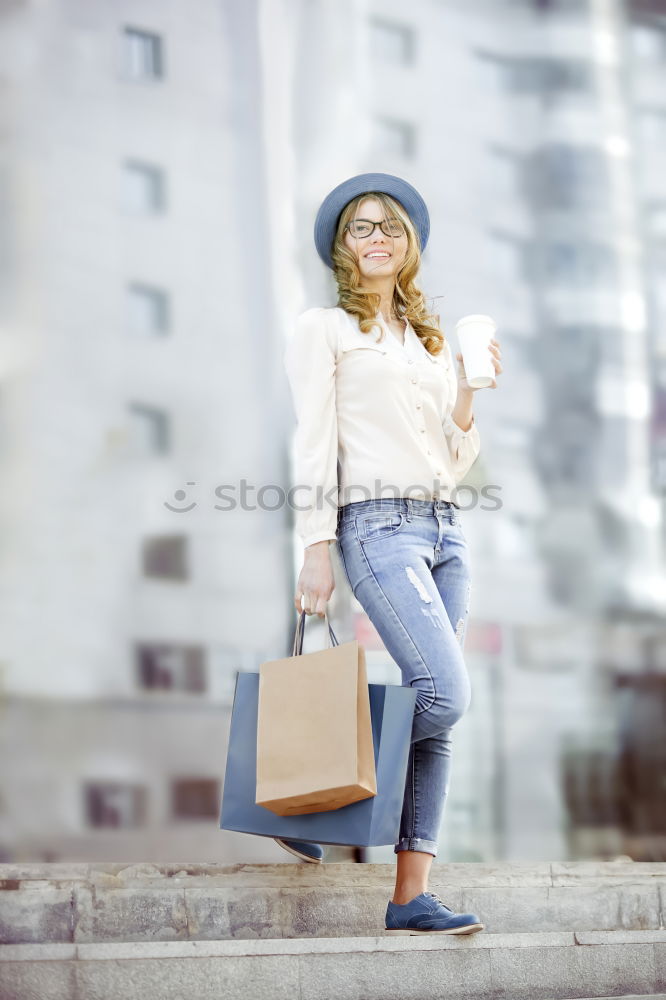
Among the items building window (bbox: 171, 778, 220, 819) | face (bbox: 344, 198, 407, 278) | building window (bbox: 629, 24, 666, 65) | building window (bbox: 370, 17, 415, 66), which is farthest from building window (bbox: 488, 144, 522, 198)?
building window (bbox: 171, 778, 220, 819)

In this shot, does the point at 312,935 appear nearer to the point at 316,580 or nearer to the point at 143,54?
the point at 316,580

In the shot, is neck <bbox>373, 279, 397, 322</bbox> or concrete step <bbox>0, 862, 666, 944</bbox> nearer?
concrete step <bbox>0, 862, 666, 944</bbox>

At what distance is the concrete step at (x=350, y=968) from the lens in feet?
7.63

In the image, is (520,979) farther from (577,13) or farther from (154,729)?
(577,13)

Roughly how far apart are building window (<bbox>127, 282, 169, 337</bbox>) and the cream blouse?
1.56 m

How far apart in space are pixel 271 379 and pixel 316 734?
7.01ft

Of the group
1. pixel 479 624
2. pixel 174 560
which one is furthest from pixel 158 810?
pixel 479 624

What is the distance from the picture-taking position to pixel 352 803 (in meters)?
2.58

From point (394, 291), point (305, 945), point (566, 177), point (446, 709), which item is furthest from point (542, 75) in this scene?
point (305, 945)

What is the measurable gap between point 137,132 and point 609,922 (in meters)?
3.20

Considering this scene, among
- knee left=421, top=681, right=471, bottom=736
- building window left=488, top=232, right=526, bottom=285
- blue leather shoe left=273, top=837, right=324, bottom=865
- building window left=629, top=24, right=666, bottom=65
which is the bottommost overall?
blue leather shoe left=273, top=837, right=324, bottom=865

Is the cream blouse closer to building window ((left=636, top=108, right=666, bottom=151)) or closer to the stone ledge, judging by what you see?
the stone ledge

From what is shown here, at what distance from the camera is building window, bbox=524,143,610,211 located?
204 inches

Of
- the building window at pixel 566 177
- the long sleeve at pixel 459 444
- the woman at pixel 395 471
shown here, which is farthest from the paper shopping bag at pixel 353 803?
the building window at pixel 566 177
